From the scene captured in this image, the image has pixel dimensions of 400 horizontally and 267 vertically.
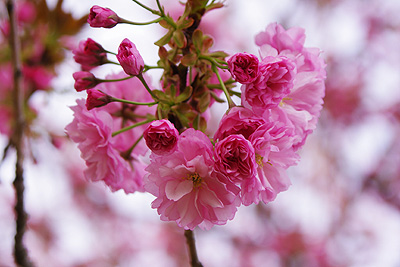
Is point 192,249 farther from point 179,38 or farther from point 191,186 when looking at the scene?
point 179,38

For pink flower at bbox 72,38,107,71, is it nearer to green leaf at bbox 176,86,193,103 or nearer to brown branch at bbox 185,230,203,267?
green leaf at bbox 176,86,193,103

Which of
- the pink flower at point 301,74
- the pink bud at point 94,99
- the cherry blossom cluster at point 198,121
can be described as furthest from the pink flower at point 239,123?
the pink bud at point 94,99

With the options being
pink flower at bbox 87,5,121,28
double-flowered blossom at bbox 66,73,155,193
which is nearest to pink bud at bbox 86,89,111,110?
double-flowered blossom at bbox 66,73,155,193

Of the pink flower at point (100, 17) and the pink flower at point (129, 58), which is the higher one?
the pink flower at point (100, 17)

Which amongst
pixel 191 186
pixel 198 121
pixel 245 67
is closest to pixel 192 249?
pixel 191 186

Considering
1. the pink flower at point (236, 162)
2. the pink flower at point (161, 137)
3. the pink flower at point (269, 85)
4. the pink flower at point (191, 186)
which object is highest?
the pink flower at point (269, 85)

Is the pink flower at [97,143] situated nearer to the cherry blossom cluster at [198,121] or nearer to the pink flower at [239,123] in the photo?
the cherry blossom cluster at [198,121]

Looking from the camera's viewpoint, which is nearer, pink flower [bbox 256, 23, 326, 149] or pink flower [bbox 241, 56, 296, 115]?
pink flower [bbox 241, 56, 296, 115]
